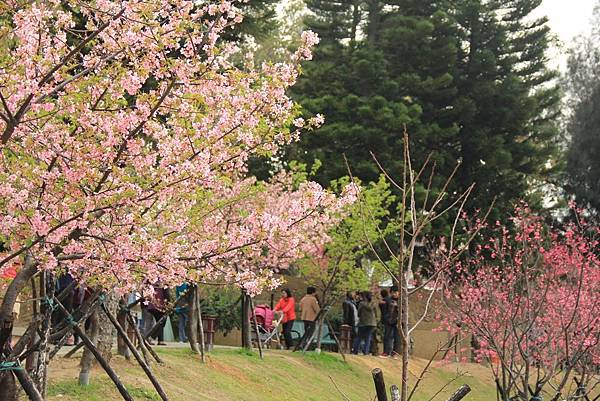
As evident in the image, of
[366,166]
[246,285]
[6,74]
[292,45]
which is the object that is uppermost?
[292,45]

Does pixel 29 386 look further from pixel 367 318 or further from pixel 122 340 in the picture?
pixel 367 318

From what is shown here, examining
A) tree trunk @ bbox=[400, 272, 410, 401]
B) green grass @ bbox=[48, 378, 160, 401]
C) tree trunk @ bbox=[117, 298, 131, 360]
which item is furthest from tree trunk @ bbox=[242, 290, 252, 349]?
tree trunk @ bbox=[400, 272, 410, 401]

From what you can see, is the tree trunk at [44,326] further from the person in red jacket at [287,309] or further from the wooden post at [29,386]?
the person in red jacket at [287,309]

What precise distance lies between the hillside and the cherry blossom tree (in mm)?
2292

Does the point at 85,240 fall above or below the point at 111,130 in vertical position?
below

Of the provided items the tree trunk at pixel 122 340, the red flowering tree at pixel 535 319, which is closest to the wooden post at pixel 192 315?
the tree trunk at pixel 122 340

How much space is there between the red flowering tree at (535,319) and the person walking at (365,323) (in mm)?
2200

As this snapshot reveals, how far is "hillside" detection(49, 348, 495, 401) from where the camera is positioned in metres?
12.2

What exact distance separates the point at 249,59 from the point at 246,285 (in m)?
2.00

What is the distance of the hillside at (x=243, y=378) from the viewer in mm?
12217

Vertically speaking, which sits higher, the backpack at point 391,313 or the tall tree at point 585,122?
the tall tree at point 585,122

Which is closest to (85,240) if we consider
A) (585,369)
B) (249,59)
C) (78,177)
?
(78,177)

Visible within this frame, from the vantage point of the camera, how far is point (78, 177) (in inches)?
272

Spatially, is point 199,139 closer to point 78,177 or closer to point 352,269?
point 78,177
